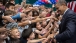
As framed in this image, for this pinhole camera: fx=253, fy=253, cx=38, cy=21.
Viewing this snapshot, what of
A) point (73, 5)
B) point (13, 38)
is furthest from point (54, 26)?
point (73, 5)

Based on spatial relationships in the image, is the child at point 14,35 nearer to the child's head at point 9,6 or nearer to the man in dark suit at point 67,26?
the man in dark suit at point 67,26

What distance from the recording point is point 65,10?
14.6ft

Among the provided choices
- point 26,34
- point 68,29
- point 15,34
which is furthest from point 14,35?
point 68,29

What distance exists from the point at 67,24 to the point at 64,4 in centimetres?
38

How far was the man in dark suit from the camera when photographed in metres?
4.30

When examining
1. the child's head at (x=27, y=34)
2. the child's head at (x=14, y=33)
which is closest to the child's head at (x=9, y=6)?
the child's head at (x=27, y=34)

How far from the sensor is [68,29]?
14.1ft

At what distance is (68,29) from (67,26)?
67mm

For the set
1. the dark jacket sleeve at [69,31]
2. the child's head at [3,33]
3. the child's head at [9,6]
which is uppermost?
the child's head at [9,6]

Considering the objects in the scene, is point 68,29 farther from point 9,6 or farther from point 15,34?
point 9,6

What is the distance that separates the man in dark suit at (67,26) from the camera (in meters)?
4.30

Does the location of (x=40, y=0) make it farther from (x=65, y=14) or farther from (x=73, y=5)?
(x=65, y=14)

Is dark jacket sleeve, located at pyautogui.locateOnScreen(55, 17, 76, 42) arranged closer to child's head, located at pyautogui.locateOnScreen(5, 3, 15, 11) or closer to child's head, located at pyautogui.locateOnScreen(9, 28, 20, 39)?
child's head, located at pyautogui.locateOnScreen(9, 28, 20, 39)

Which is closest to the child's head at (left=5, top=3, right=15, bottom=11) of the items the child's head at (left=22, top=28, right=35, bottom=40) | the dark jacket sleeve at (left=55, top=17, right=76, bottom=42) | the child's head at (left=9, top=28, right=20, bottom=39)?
the child's head at (left=22, top=28, right=35, bottom=40)
